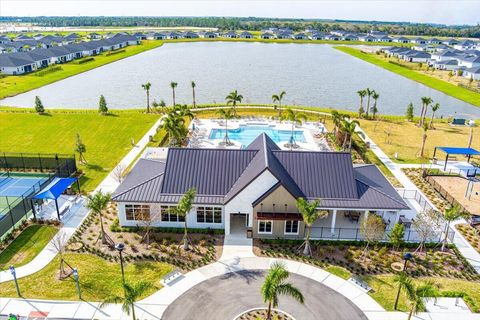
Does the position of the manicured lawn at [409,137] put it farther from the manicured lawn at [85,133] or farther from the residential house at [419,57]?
the residential house at [419,57]

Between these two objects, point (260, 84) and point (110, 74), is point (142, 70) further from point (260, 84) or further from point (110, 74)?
point (260, 84)

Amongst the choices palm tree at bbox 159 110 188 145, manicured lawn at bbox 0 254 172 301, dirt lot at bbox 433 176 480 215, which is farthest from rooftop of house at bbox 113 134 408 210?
palm tree at bbox 159 110 188 145

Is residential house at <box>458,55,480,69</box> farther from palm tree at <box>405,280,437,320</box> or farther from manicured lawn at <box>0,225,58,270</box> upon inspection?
manicured lawn at <box>0,225,58,270</box>

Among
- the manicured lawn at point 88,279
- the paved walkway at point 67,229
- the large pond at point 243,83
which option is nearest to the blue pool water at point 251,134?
the paved walkway at point 67,229

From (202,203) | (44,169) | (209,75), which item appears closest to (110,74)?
(209,75)

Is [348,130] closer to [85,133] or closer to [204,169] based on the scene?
[204,169]

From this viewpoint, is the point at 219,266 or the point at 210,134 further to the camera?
the point at 210,134
